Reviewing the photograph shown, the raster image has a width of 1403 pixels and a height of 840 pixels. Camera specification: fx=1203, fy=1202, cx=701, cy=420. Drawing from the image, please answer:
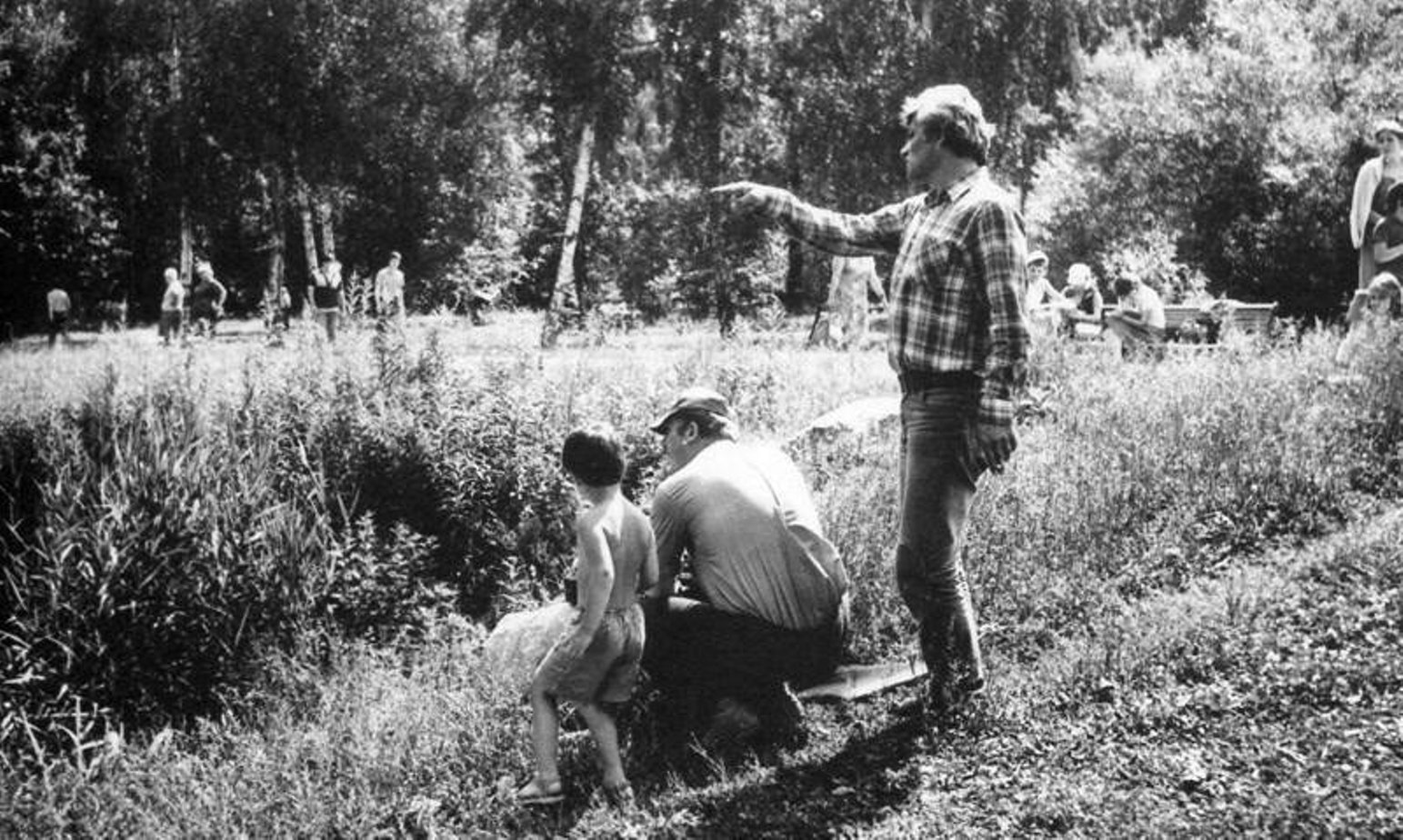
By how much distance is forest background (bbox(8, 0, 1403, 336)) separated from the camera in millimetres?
22469

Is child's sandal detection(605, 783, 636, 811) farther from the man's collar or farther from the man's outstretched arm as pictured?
the man's collar

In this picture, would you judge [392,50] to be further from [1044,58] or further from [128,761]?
[128,761]

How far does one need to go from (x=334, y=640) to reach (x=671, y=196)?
1280 inches

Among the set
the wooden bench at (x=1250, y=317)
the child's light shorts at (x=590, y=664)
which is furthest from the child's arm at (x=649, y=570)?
the wooden bench at (x=1250, y=317)

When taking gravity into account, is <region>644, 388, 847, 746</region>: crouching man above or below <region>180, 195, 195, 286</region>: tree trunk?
below

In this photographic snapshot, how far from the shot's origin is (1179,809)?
3.88 meters

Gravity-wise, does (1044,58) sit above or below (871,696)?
above

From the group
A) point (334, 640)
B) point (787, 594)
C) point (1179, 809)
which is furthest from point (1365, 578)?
point (334, 640)

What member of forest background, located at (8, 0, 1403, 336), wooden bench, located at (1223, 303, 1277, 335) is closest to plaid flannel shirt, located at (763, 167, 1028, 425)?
wooden bench, located at (1223, 303, 1277, 335)

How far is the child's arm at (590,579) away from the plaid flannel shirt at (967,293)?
128 centimetres

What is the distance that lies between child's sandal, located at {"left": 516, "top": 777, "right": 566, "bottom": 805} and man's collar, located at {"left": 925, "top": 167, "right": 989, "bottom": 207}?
2.57 meters

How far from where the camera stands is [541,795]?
4.41 m

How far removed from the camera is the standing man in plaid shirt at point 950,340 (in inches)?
166

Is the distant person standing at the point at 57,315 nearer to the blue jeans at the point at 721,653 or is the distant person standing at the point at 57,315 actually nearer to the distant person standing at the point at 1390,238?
the distant person standing at the point at 1390,238
